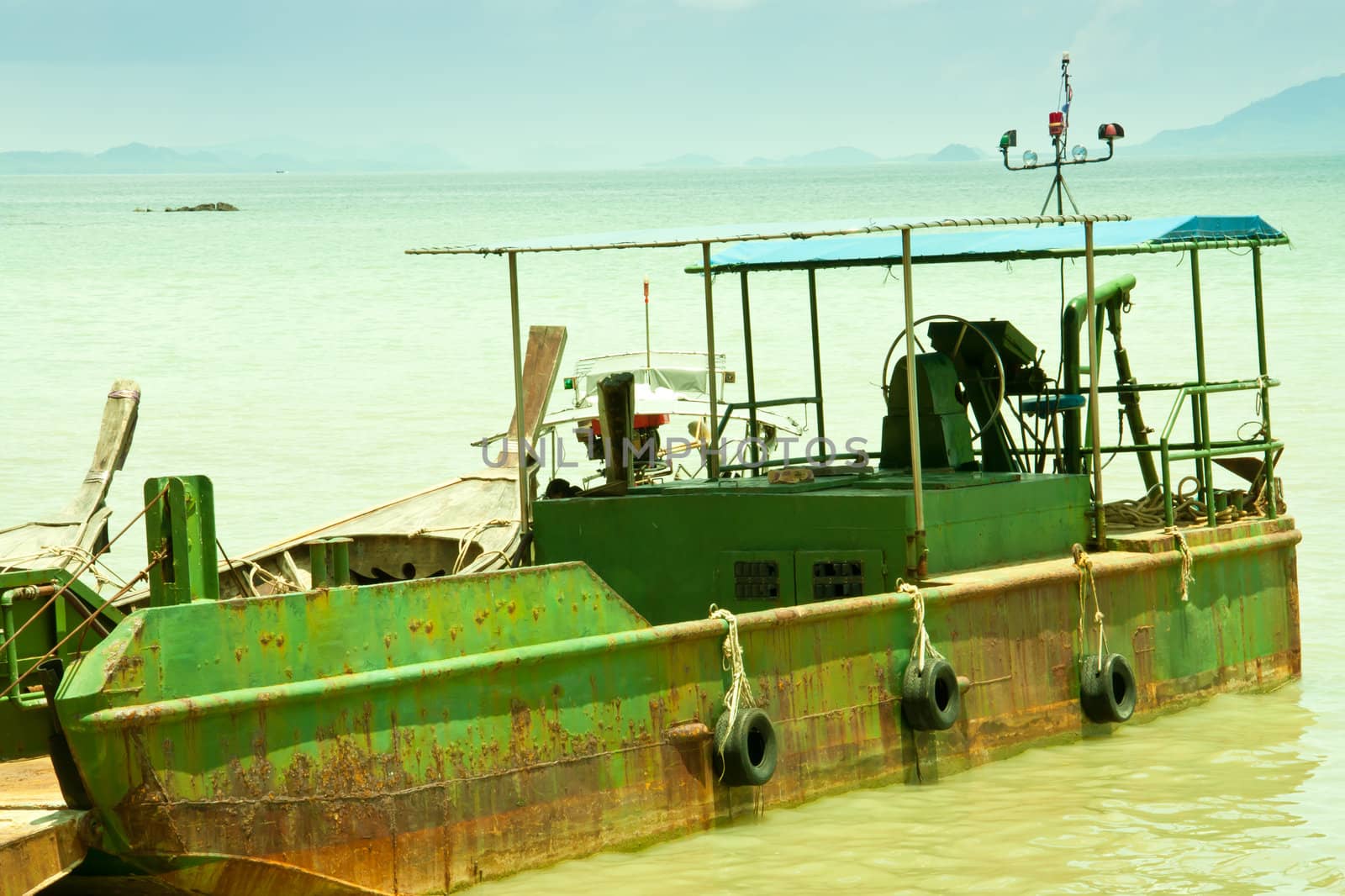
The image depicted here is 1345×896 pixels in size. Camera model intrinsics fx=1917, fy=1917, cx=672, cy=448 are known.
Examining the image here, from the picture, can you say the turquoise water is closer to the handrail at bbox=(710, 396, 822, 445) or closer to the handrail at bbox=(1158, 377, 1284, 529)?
the handrail at bbox=(1158, 377, 1284, 529)

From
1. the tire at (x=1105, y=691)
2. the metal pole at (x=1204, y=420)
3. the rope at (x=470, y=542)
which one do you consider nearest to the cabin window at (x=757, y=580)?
the rope at (x=470, y=542)

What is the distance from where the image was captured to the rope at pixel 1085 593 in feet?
31.5

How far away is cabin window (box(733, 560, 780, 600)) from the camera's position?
9227mm

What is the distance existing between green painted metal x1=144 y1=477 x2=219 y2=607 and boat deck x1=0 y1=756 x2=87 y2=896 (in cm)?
86

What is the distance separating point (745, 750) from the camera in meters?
8.02

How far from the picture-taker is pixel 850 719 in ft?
28.4

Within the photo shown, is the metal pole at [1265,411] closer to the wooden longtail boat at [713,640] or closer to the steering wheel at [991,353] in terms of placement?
the wooden longtail boat at [713,640]

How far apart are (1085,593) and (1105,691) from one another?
0.51 m

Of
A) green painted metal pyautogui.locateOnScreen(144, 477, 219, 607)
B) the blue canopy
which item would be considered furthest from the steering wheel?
green painted metal pyautogui.locateOnScreen(144, 477, 219, 607)

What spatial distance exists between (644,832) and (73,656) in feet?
8.47

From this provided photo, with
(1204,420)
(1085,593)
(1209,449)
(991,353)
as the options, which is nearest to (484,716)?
(1085,593)

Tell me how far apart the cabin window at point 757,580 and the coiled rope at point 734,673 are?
44.1 inches

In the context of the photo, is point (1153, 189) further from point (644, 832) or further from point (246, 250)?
point (644, 832)

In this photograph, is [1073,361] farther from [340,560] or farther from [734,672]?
→ [340,560]
